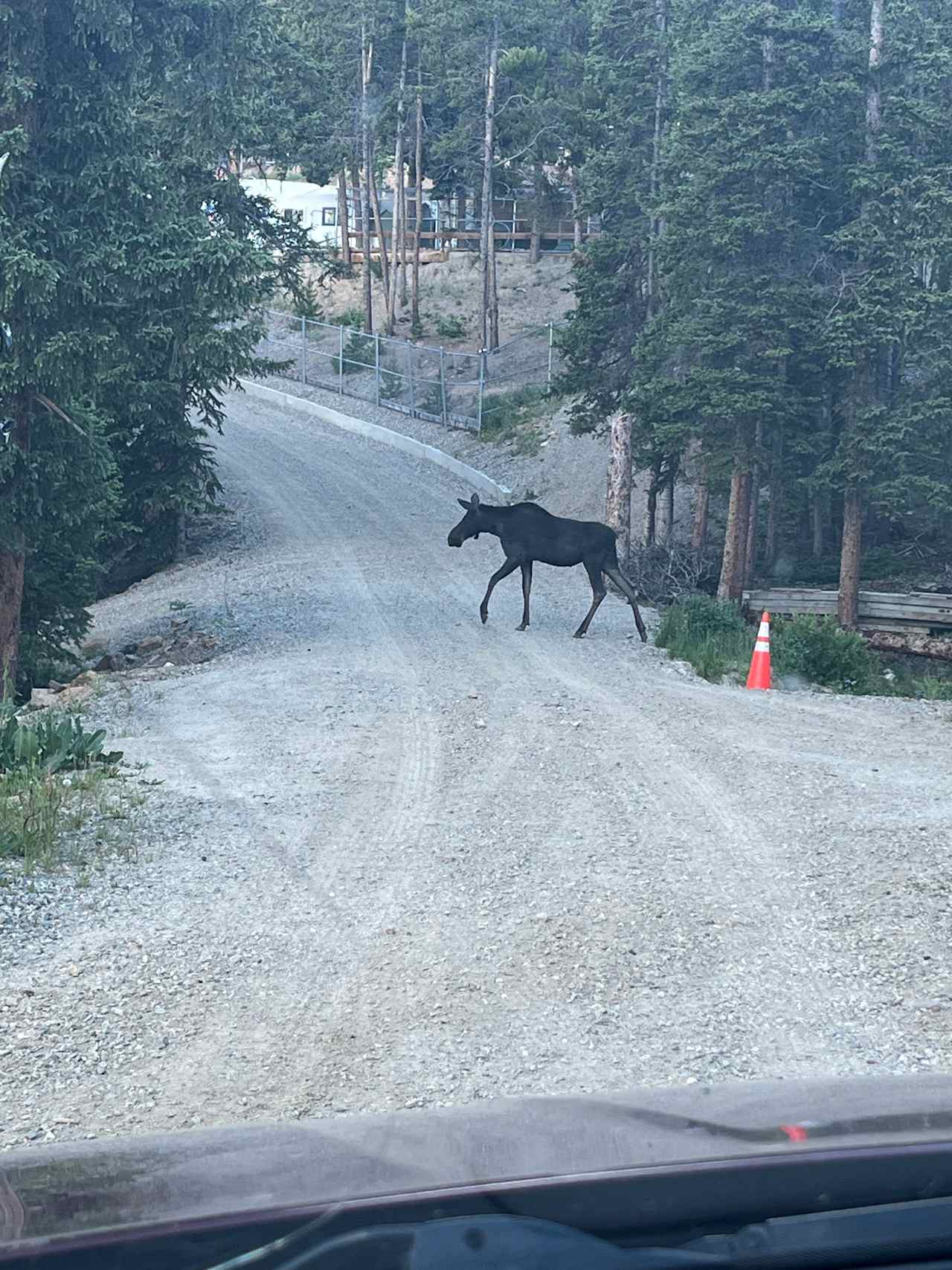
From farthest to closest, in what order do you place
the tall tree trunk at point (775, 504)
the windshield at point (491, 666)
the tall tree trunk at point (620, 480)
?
the tall tree trunk at point (620, 480)
the tall tree trunk at point (775, 504)
the windshield at point (491, 666)

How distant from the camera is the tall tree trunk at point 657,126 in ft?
99.9

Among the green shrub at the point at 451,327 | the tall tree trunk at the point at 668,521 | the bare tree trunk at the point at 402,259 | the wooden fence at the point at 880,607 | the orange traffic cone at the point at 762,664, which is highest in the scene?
the bare tree trunk at the point at 402,259

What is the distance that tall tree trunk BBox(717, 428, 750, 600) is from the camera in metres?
26.7

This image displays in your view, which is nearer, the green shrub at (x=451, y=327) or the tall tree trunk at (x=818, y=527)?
the tall tree trunk at (x=818, y=527)

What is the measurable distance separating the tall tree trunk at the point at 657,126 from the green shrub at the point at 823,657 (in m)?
11.7

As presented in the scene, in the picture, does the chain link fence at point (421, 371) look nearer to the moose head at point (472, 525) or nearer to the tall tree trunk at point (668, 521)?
the tall tree trunk at point (668, 521)

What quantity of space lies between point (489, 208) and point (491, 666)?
35.6m

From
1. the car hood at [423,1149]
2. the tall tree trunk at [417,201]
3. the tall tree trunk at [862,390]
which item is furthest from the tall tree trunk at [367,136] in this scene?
the car hood at [423,1149]

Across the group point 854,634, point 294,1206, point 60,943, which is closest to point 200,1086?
point 60,943

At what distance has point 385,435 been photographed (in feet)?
153

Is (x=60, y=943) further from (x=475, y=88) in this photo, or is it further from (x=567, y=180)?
(x=567, y=180)

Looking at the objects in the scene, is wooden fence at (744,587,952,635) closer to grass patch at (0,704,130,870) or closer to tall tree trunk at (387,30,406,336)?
grass patch at (0,704,130,870)

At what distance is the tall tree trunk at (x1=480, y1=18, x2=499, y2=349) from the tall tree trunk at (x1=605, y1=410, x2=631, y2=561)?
1866cm

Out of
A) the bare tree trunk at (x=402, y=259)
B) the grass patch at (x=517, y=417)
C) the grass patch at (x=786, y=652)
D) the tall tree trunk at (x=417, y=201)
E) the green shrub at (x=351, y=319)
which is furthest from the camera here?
the green shrub at (x=351, y=319)
